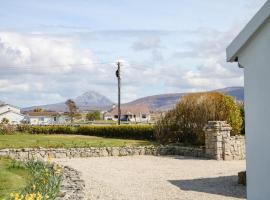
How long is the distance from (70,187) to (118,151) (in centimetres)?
1241

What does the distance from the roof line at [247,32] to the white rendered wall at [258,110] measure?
0.10 metres

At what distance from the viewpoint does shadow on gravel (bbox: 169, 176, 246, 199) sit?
12.8 meters

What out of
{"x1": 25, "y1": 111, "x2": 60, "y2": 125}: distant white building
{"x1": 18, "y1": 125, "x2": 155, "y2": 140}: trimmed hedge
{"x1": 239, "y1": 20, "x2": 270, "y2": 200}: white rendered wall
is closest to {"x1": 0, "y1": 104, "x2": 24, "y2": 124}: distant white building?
{"x1": 25, "y1": 111, "x2": 60, "y2": 125}: distant white building

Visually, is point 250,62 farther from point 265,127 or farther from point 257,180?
point 257,180

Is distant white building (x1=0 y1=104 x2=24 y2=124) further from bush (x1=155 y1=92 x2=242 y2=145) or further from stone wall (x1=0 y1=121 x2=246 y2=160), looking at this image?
stone wall (x1=0 y1=121 x2=246 y2=160)

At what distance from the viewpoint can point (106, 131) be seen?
37.1 m

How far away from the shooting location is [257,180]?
7.85 meters

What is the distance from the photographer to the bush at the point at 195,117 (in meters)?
24.5

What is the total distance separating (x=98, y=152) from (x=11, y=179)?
1047 centimetres

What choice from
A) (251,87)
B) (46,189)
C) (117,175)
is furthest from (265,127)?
(117,175)

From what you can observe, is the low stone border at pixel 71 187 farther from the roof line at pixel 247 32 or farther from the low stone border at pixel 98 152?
the low stone border at pixel 98 152

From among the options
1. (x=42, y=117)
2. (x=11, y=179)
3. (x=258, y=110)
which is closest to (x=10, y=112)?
(x=42, y=117)

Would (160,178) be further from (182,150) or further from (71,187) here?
(182,150)

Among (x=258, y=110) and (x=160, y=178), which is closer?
(x=258, y=110)
